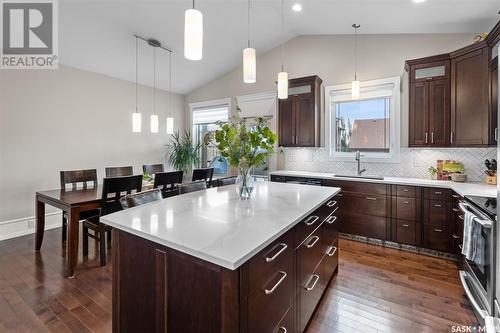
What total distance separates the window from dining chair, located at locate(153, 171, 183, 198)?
220 centimetres

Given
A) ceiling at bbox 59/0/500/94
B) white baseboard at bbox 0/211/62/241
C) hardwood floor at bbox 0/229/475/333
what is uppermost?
ceiling at bbox 59/0/500/94

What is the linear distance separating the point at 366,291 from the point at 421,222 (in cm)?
147

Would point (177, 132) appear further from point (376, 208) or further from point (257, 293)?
point (257, 293)

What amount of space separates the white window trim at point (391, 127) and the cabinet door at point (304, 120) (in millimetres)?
320

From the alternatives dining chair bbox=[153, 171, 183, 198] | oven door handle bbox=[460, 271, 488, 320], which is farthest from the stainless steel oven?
dining chair bbox=[153, 171, 183, 198]

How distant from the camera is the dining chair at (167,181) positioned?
3259 millimetres

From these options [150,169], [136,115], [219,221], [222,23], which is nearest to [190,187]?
[219,221]

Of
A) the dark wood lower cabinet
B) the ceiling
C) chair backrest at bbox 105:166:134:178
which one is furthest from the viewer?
chair backrest at bbox 105:166:134:178

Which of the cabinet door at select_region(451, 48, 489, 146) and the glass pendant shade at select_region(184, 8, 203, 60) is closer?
the glass pendant shade at select_region(184, 8, 203, 60)

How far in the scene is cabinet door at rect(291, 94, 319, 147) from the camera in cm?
424

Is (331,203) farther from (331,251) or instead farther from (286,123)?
(286,123)

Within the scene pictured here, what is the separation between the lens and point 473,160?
10.7ft

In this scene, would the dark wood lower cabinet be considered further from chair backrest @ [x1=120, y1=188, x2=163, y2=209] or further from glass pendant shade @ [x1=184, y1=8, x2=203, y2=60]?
glass pendant shade @ [x1=184, y1=8, x2=203, y2=60]

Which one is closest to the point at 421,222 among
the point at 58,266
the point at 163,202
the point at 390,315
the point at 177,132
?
the point at 390,315
